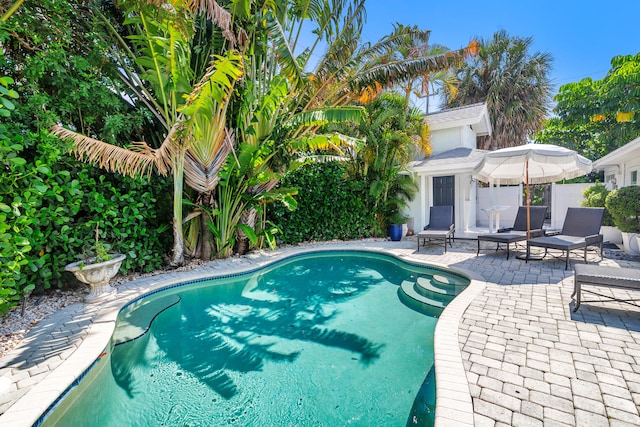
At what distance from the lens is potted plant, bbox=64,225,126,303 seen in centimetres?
583

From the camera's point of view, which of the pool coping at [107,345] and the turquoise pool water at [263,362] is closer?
the pool coping at [107,345]

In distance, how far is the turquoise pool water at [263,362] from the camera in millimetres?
3268

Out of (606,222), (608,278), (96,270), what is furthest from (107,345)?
(606,222)

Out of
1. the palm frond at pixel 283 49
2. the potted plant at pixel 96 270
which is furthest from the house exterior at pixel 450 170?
the potted plant at pixel 96 270

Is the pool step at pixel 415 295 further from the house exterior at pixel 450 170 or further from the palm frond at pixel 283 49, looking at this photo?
the house exterior at pixel 450 170

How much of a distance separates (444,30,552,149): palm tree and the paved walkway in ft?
69.0

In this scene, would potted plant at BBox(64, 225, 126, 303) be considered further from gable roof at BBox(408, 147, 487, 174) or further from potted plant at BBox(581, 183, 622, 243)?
potted plant at BBox(581, 183, 622, 243)

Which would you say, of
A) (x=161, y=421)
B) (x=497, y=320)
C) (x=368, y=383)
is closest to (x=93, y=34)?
(x=161, y=421)

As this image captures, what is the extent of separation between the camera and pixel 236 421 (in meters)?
3.15

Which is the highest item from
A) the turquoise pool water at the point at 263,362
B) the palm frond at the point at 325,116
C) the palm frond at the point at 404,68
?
the palm frond at the point at 404,68

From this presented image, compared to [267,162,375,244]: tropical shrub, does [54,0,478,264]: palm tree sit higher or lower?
higher

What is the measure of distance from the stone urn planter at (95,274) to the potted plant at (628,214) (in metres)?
13.2

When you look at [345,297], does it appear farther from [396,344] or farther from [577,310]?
[577,310]

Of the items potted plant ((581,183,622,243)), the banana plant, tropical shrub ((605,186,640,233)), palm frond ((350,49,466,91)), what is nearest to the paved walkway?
the banana plant
